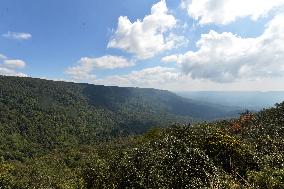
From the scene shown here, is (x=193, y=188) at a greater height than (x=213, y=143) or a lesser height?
lesser

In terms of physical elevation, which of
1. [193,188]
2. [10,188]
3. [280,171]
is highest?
[280,171]

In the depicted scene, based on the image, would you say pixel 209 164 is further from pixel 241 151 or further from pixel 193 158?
pixel 241 151

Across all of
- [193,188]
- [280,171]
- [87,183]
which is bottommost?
[87,183]

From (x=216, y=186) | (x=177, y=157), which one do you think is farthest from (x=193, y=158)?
(x=216, y=186)

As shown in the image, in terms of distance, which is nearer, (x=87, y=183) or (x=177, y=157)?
(x=177, y=157)

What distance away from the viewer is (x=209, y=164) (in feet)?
92.9

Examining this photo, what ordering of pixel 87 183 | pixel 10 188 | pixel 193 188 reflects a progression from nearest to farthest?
pixel 193 188, pixel 87 183, pixel 10 188

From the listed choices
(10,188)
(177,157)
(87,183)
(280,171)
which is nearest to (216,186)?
(280,171)

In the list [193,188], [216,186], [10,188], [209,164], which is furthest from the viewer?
[10,188]

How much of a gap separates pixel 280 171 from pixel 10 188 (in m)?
68.5

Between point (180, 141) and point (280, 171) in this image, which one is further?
point (180, 141)

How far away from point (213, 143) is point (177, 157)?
4.01m

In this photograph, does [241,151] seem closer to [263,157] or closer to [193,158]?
[263,157]

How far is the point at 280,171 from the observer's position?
23.7 meters
